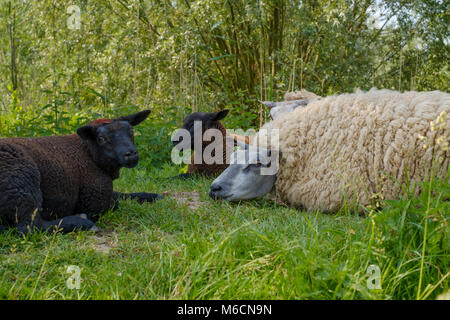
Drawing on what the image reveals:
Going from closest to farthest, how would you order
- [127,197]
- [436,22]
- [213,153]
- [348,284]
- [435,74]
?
[348,284] → [127,197] → [213,153] → [436,22] → [435,74]

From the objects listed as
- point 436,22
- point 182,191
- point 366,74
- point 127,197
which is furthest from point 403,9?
point 127,197

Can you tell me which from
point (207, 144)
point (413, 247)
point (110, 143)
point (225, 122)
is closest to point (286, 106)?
point (207, 144)

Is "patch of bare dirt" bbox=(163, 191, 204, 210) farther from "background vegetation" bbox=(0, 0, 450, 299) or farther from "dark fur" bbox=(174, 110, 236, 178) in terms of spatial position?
"dark fur" bbox=(174, 110, 236, 178)

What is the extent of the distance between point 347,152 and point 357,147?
0.09 meters

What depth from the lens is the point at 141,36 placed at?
8.73 meters

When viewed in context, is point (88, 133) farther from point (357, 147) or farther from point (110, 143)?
point (357, 147)

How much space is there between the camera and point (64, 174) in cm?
308

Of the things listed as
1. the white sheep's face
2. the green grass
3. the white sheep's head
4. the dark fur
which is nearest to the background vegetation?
the green grass

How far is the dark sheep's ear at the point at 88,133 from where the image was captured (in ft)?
10.7

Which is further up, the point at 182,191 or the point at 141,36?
the point at 141,36

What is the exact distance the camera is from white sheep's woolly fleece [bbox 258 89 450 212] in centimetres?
326

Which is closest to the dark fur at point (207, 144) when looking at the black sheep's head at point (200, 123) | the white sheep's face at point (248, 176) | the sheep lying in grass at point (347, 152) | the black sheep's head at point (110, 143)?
the black sheep's head at point (200, 123)

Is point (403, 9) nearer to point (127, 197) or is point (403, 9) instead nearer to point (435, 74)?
point (435, 74)

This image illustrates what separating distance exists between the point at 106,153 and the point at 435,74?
8.45 m
